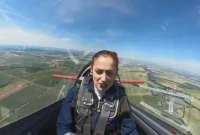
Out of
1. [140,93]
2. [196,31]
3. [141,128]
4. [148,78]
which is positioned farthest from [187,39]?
[141,128]

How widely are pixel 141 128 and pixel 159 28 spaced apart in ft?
4.42

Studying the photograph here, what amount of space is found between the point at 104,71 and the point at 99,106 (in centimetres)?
22

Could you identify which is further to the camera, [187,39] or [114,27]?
[114,27]

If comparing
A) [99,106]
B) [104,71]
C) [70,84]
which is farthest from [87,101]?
[70,84]

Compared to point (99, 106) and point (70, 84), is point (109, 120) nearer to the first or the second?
point (99, 106)

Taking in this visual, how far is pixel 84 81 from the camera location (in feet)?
6.96

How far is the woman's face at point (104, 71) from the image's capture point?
1938 mm

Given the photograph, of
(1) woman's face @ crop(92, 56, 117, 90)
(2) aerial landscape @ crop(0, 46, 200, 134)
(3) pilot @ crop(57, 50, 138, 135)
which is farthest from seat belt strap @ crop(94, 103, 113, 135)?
(2) aerial landscape @ crop(0, 46, 200, 134)

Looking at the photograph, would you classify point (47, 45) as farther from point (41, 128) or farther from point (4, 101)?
point (41, 128)

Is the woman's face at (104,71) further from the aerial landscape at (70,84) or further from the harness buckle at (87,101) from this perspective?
the aerial landscape at (70,84)

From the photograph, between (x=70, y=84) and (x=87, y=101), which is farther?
(x=70, y=84)

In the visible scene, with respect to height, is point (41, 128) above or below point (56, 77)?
below

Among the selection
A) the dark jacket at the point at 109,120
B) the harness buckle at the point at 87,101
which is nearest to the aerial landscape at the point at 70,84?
the dark jacket at the point at 109,120

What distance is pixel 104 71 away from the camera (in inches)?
76.1
